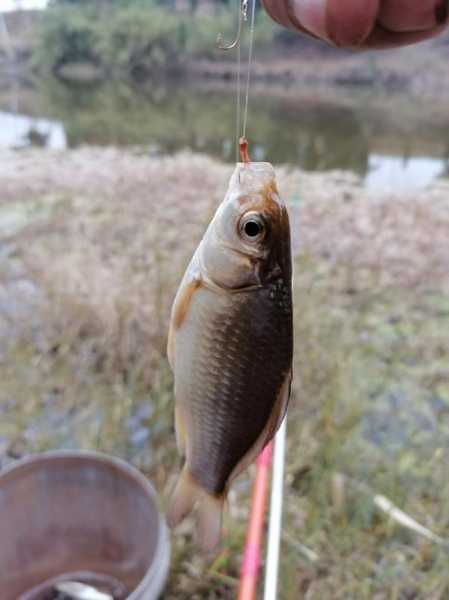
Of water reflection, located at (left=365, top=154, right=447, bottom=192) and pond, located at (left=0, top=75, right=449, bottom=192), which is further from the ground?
water reflection, located at (left=365, top=154, right=447, bottom=192)

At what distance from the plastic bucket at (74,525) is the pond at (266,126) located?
6.53 meters

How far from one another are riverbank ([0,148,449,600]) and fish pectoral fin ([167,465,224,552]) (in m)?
1.05

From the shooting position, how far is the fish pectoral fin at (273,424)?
96 centimetres

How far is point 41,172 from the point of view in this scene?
7.82 m

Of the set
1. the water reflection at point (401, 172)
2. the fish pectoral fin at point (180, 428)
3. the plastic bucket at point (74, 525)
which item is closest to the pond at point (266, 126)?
the water reflection at point (401, 172)

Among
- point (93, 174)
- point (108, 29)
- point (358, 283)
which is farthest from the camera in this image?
point (108, 29)

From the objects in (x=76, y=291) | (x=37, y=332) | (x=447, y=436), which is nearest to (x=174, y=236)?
(x=76, y=291)

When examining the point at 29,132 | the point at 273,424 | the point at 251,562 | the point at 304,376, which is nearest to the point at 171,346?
the point at 273,424

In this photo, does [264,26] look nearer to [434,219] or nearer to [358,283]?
[434,219]

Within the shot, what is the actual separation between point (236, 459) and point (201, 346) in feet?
0.76

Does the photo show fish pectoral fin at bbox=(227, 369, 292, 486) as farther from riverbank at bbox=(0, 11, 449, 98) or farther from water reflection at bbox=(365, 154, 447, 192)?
riverbank at bbox=(0, 11, 449, 98)

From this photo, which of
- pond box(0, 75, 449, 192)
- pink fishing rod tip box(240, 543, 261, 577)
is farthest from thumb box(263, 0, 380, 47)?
pond box(0, 75, 449, 192)

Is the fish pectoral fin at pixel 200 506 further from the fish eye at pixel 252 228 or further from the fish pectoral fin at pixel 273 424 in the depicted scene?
the fish eye at pixel 252 228

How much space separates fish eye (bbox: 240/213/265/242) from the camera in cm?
92
